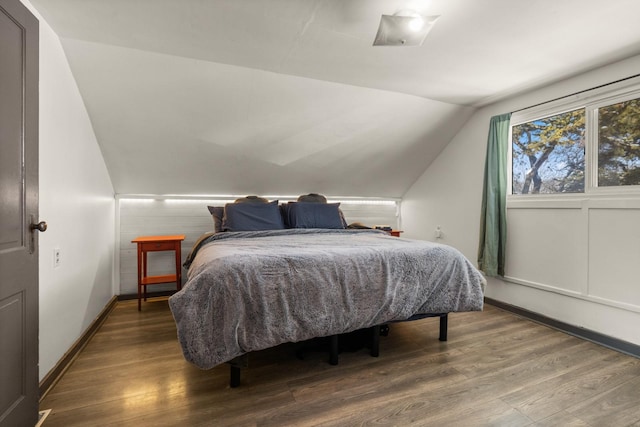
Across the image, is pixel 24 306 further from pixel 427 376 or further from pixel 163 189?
pixel 163 189

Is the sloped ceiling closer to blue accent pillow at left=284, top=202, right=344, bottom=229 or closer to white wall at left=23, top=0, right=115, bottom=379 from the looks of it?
white wall at left=23, top=0, right=115, bottom=379

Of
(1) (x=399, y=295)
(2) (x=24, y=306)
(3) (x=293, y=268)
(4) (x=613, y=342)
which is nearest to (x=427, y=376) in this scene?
(1) (x=399, y=295)

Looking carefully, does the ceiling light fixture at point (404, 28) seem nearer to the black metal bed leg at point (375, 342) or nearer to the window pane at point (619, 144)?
the window pane at point (619, 144)

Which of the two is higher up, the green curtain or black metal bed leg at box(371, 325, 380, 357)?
the green curtain

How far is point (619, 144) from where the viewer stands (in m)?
2.24

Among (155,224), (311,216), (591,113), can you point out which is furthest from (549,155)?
(155,224)

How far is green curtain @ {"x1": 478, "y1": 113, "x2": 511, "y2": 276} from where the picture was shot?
2.96 m

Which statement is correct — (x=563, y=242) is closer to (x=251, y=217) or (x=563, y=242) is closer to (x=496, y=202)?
(x=496, y=202)

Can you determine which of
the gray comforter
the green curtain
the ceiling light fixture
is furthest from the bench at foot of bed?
the ceiling light fixture

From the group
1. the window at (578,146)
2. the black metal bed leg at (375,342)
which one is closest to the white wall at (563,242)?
the window at (578,146)

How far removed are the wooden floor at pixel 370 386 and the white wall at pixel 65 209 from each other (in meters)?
0.28

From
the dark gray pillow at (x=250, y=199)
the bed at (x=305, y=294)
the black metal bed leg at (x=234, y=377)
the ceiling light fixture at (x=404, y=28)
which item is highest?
the ceiling light fixture at (x=404, y=28)

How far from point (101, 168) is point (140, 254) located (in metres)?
0.89

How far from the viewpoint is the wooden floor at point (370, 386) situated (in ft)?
4.55
